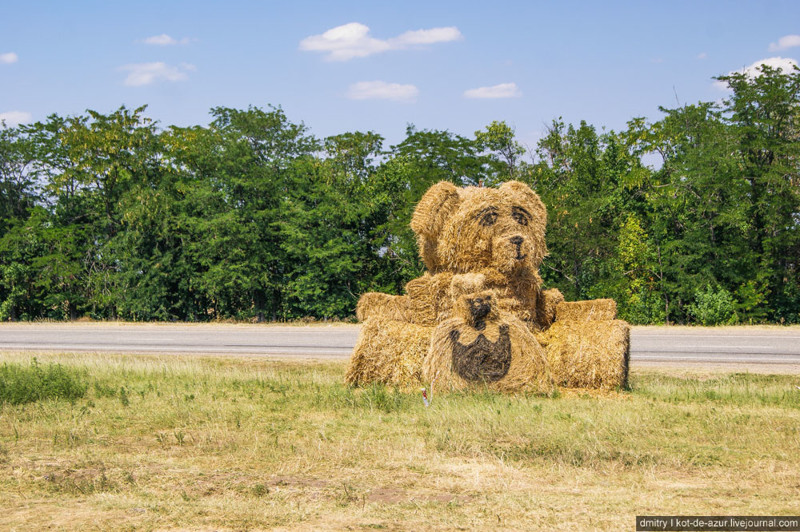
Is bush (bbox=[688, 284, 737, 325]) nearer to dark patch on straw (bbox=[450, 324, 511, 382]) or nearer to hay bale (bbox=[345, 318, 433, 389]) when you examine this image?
hay bale (bbox=[345, 318, 433, 389])

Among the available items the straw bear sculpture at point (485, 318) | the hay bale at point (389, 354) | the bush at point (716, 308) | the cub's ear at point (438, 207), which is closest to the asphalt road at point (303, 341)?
the bush at point (716, 308)

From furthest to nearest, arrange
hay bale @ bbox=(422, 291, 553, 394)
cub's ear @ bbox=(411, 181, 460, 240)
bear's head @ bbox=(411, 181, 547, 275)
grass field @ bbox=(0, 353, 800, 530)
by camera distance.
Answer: cub's ear @ bbox=(411, 181, 460, 240)
bear's head @ bbox=(411, 181, 547, 275)
hay bale @ bbox=(422, 291, 553, 394)
grass field @ bbox=(0, 353, 800, 530)

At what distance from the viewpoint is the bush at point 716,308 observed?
22.9 metres

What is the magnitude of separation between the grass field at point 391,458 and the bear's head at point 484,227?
2133mm

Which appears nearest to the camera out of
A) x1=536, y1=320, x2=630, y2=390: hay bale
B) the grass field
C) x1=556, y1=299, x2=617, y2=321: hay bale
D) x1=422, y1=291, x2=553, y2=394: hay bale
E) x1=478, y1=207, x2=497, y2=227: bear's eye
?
the grass field

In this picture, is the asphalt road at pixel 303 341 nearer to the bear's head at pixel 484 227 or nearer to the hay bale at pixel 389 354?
the bear's head at pixel 484 227

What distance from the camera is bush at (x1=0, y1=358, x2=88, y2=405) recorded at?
10859 mm

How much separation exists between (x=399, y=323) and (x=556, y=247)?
14.2 m

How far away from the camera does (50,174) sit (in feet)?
103

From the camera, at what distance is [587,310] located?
11.3m

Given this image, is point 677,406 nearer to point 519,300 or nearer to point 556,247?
point 519,300

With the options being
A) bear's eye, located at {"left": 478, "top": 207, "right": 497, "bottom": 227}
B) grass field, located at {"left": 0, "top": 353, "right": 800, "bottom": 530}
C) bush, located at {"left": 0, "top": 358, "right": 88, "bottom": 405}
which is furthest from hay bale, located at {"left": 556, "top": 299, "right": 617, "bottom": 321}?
bush, located at {"left": 0, "top": 358, "right": 88, "bottom": 405}

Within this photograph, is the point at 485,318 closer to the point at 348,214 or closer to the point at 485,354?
the point at 485,354

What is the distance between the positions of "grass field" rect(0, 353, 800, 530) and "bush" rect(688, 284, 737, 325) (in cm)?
1243
